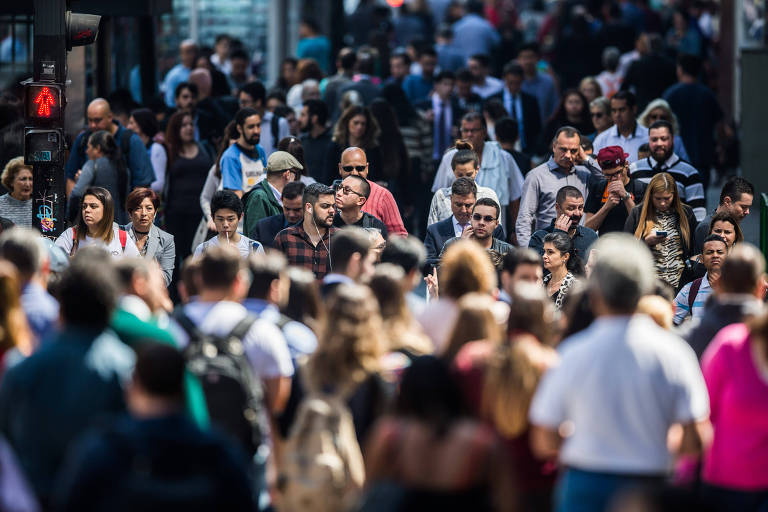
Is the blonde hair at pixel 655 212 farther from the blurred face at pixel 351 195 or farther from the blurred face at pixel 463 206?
the blurred face at pixel 351 195

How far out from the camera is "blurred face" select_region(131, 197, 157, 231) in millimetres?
11648

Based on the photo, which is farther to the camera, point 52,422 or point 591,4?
point 591,4

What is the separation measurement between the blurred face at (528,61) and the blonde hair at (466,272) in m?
11.5

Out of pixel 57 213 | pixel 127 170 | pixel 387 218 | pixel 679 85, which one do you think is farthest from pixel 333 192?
pixel 679 85

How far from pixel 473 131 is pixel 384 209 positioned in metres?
1.97

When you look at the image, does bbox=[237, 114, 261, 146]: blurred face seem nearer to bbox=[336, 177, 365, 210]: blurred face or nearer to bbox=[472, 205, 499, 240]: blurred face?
bbox=[336, 177, 365, 210]: blurred face

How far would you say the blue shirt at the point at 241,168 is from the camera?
44.5 feet

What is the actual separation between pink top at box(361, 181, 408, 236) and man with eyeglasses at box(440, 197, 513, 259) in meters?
1.34

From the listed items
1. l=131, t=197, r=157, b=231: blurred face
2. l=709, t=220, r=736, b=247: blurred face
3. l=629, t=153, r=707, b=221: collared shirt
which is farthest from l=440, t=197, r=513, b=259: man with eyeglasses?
l=131, t=197, r=157, b=231: blurred face

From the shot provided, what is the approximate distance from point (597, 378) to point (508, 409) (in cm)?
53

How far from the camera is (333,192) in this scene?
11367 millimetres

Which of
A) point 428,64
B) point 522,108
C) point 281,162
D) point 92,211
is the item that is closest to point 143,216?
point 92,211

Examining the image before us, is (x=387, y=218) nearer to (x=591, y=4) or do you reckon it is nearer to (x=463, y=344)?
(x=463, y=344)

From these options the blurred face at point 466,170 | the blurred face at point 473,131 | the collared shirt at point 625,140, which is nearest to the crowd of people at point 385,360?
the blurred face at point 466,170
